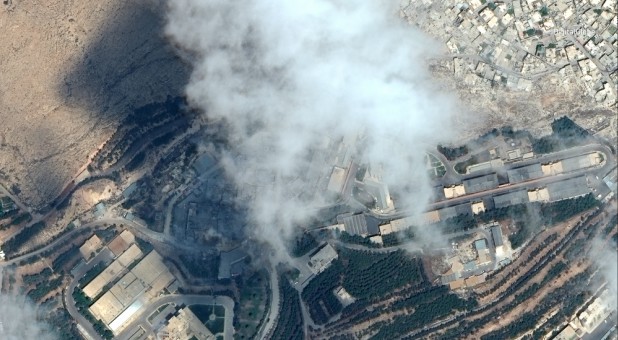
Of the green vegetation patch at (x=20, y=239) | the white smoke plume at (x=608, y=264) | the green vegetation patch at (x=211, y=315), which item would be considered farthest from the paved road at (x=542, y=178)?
the green vegetation patch at (x=20, y=239)

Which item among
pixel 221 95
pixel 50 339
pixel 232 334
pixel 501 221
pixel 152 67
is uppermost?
pixel 152 67

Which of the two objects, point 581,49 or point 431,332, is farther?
point 581,49

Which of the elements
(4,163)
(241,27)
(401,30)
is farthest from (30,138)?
(401,30)

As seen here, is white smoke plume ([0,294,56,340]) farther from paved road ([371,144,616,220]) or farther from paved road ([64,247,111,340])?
paved road ([371,144,616,220])

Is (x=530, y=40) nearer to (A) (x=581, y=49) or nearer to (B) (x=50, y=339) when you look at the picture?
(A) (x=581, y=49)

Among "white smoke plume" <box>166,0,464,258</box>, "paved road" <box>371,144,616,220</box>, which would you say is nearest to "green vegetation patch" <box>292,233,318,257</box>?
"white smoke plume" <box>166,0,464,258</box>
